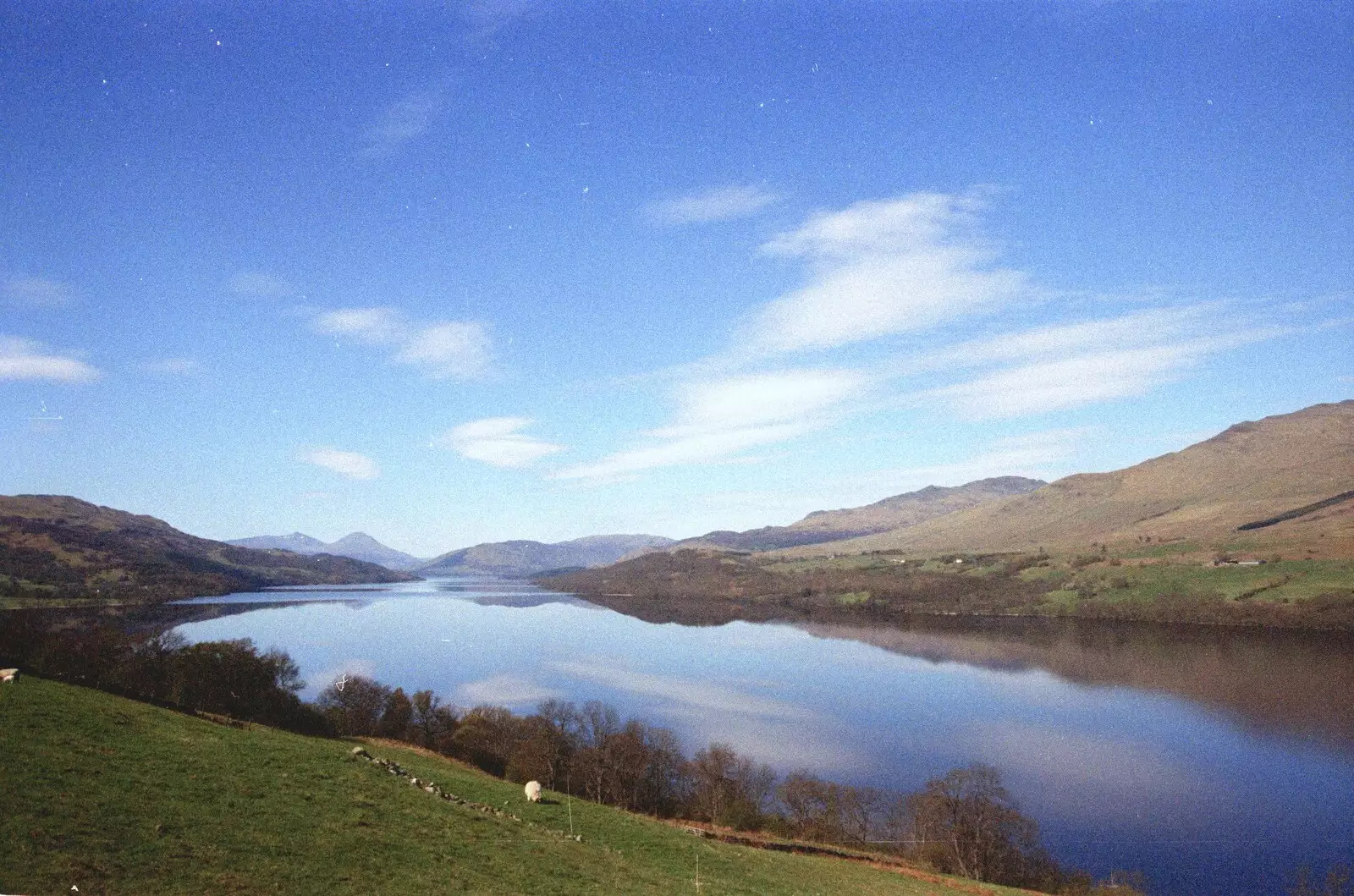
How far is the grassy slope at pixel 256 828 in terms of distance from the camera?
13.5 meters

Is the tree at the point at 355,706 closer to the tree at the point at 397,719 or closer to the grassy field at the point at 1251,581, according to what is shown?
the tree at the point at 397,719

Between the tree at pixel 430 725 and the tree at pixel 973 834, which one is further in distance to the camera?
the tree at pixel 430 725

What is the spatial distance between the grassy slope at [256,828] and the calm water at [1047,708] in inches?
1773

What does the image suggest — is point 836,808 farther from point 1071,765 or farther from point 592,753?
point 1071,765

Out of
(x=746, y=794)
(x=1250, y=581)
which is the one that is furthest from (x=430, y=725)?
(x=1250, y=581)

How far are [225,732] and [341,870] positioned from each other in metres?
14.2

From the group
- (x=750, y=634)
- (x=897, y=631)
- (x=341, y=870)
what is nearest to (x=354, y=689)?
(x=341, y=870)

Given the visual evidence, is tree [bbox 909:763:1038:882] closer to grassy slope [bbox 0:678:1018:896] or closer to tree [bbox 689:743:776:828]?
tree [bbox 689:743:776:828]

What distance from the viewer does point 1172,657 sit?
132 meters

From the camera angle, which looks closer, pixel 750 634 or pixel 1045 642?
pixel 1045 642

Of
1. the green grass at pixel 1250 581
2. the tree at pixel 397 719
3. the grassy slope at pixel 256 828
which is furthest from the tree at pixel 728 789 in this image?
the green grass at pixel 1250 581

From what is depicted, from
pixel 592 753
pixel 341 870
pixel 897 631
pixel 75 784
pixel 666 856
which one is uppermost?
pixel 75 784

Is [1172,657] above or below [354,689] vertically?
below

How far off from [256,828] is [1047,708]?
10952 centimetres
